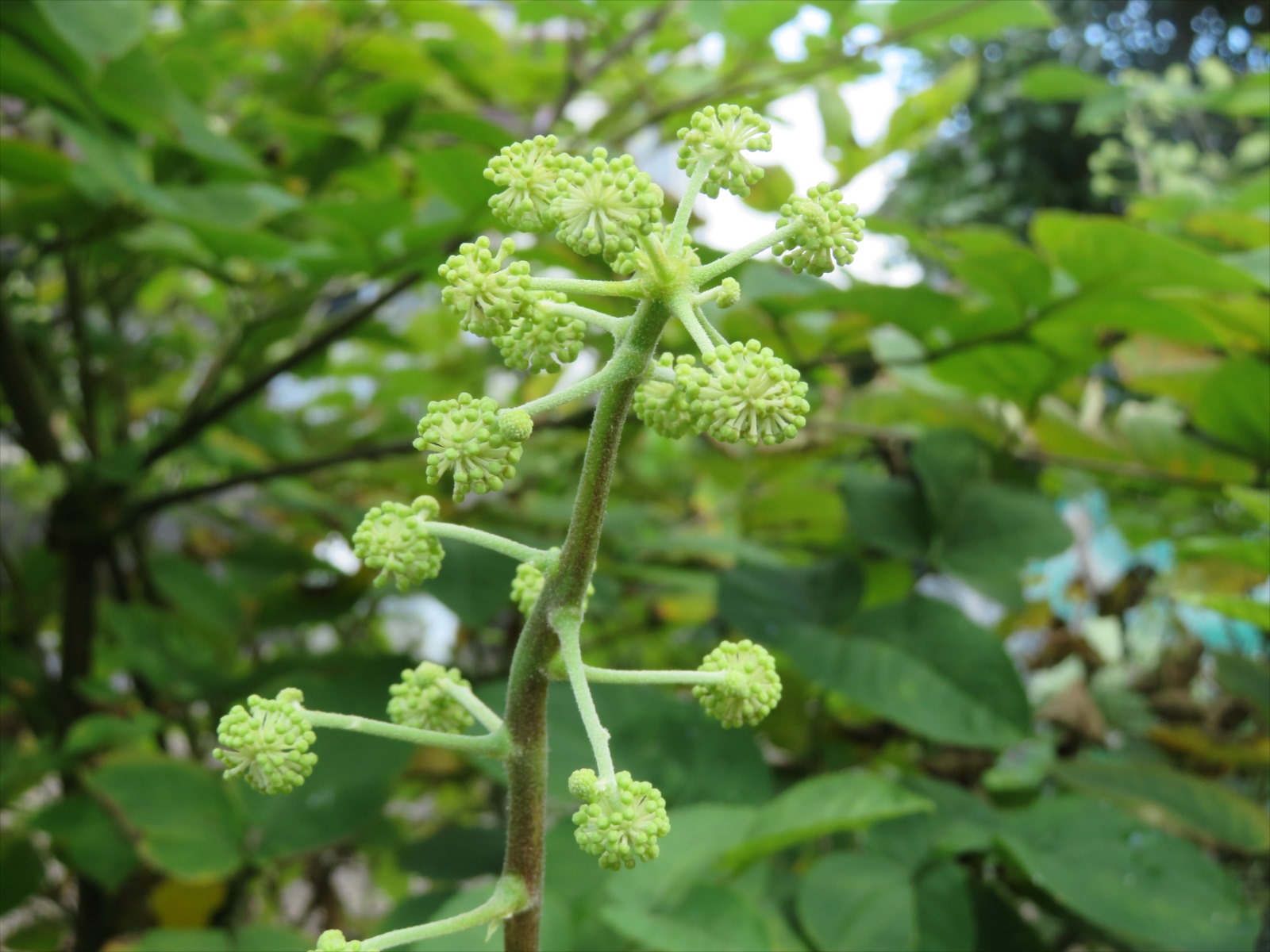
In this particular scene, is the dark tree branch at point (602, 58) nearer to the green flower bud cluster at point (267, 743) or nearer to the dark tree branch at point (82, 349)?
the dark tree branch at point (82, 349)

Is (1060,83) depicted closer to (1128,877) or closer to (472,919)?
(1128,877)

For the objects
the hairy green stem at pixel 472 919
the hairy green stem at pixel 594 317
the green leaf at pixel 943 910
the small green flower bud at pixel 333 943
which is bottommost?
the green leaf at pixel 943 910

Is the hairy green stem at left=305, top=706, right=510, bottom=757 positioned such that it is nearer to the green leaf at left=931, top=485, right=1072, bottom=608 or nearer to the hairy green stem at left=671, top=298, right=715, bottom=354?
the hairy green stem at left=671, top=298, right=715, bottom=354

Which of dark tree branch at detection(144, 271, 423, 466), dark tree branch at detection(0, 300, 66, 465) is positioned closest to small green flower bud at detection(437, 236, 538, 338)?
dark tree branch at detection(144, 271, 423, 466)

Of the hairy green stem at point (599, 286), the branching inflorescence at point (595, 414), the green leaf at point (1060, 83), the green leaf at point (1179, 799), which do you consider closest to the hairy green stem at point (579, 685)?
the branching inflorescence at point (595, 414)

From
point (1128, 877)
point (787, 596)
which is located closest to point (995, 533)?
point (787, 596)

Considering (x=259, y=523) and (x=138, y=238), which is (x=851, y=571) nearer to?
(x=138, y=238)
